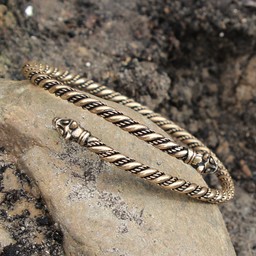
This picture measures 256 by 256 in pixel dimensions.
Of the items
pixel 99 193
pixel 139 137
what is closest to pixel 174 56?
pixel 139 137

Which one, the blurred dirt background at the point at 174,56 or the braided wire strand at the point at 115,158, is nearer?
the braided wire strand at the point at 115,158

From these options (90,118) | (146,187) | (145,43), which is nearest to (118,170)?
(146,187)

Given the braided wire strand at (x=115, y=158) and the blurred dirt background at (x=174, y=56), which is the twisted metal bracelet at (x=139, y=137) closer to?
the braided wire strand at (x=115, y=158)

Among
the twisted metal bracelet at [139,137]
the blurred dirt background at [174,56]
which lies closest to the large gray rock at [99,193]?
the twisted metal bracelet at [139,137]

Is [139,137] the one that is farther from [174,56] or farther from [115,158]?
[174,56]

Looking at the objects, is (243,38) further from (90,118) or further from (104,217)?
(104,217)

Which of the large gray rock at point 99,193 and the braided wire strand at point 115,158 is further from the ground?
the braided wire strand at point 115,158

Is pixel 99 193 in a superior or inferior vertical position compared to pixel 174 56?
inferior
